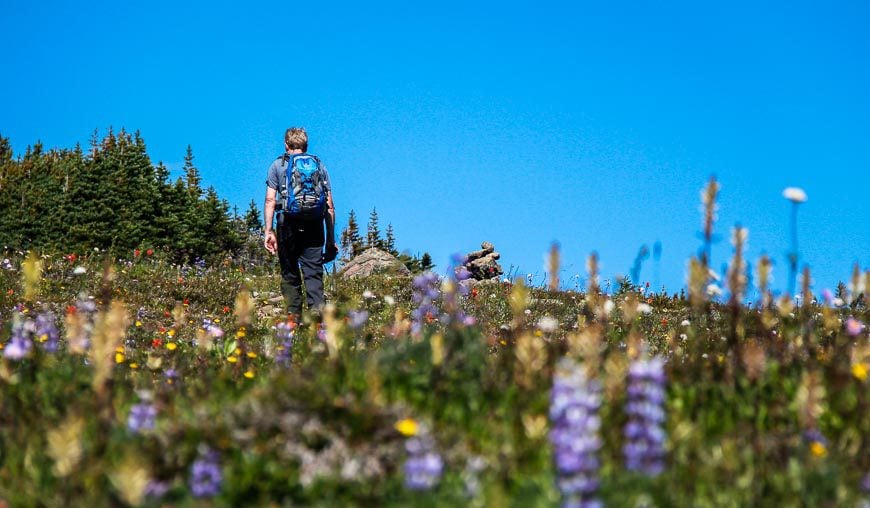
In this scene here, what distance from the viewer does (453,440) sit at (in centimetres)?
374

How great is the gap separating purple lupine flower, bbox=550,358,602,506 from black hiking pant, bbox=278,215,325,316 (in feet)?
29.0

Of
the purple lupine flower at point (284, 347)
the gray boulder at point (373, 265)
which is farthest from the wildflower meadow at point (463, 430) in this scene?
the gray boulder at point (373, 265)

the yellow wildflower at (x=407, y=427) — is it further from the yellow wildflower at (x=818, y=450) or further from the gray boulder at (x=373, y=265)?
the gray boulder at (x=373, y=265)

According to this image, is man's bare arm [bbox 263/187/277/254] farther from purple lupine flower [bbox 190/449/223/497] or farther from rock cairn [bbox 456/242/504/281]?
rock cairn [bbox 456/242/504/281]

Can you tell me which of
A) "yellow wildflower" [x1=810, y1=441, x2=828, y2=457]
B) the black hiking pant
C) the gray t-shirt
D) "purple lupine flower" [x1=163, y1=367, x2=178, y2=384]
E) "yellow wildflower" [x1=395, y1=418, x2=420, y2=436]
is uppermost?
the gray t-shirt

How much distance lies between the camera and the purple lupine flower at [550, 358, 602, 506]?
3066 millimetres

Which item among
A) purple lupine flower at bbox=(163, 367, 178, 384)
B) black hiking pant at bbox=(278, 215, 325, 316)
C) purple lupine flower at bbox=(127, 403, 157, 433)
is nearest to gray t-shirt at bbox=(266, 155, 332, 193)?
black hiking pant at bbox=(278, 215, 325, 316)

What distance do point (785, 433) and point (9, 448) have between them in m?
3.91

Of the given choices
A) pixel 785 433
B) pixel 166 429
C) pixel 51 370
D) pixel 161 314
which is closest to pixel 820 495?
pixel 785 433

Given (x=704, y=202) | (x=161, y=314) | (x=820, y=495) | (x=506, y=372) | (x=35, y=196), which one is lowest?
(x=820, y=495)

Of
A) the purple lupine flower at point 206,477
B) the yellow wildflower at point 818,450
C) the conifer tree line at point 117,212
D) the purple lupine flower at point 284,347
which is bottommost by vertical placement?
the purple lupine flower at point 206,477

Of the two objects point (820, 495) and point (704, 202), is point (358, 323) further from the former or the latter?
point (820, 495)

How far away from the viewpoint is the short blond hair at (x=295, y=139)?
11805 millimetres

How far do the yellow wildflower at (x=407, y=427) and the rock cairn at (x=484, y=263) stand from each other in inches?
737
